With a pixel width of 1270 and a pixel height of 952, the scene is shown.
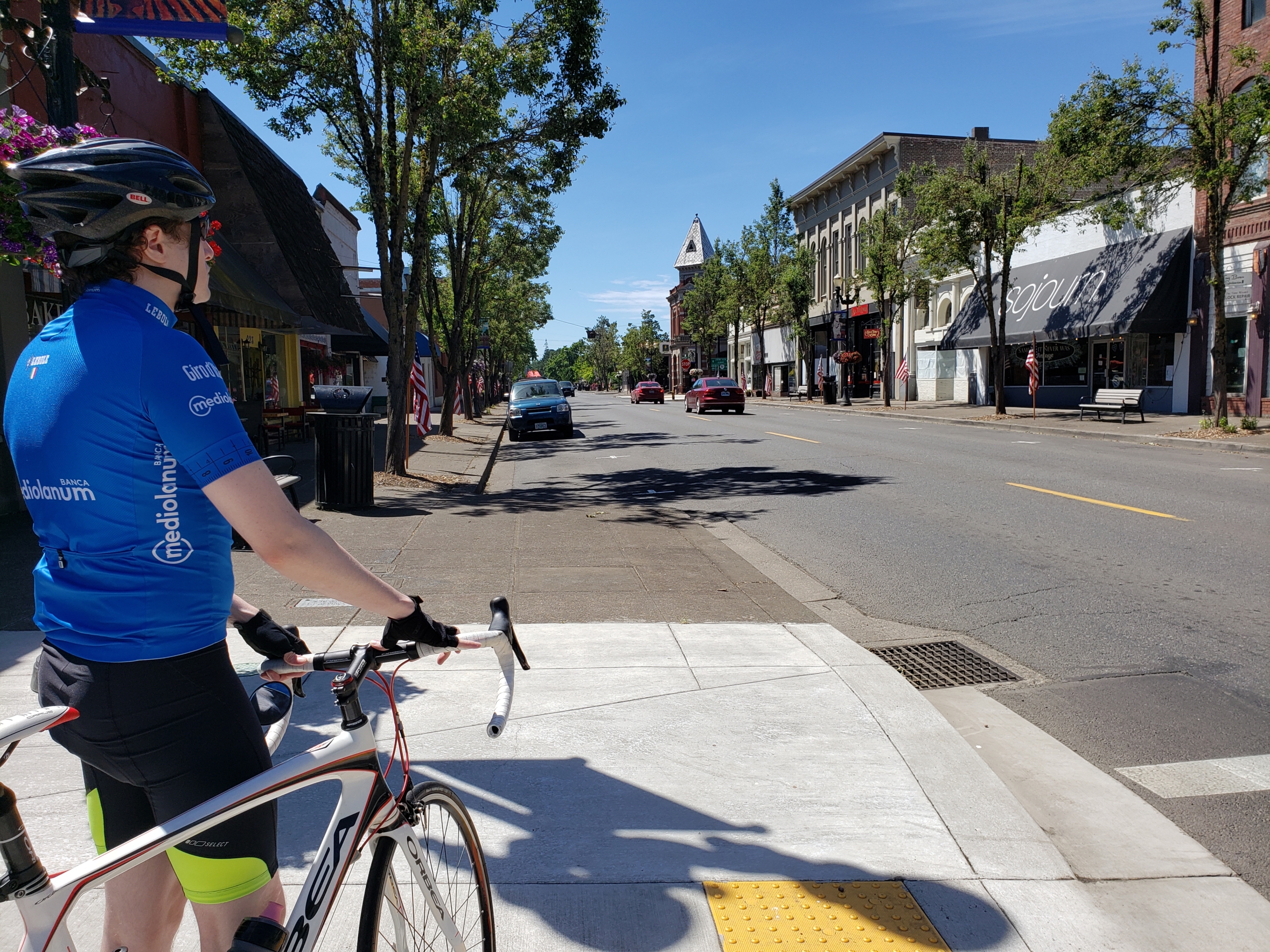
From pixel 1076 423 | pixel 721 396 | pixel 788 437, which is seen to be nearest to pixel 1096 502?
pixel 788 437

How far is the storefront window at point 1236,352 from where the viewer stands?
78.3 ft

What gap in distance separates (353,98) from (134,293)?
13693mm

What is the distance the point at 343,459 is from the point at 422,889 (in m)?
10.1

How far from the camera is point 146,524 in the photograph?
1.71 meters

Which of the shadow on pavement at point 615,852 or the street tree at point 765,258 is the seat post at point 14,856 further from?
the street tree at point 765,258

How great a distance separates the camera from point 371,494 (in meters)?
12.1

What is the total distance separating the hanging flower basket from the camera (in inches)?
244

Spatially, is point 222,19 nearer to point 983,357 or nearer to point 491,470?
point 491,470

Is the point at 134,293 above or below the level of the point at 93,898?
above

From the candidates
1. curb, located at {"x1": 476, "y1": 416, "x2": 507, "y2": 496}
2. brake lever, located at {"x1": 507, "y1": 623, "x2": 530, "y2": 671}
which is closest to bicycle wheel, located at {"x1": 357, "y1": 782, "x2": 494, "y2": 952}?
brake lever, located at {"x1": 507, "y1": 623, "x2": 530, "y2": 671}

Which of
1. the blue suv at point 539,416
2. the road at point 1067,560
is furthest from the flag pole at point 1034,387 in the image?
the blue suv at point 539,416

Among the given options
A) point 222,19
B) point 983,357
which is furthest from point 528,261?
point 222,19

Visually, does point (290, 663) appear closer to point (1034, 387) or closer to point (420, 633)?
point (420, 633)

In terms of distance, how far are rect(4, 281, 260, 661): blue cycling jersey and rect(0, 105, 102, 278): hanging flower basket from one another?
17.0ft
